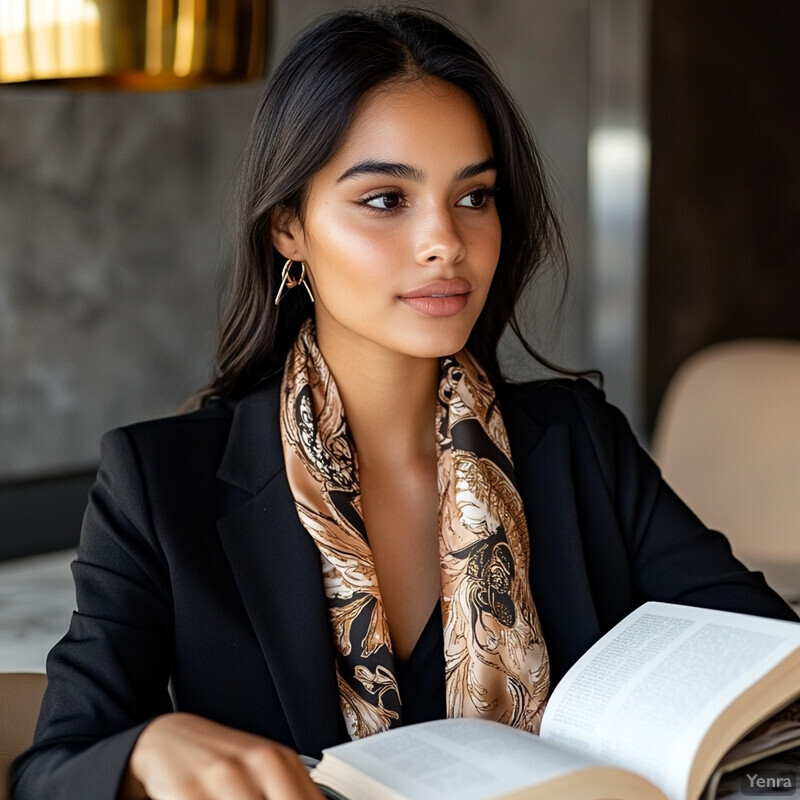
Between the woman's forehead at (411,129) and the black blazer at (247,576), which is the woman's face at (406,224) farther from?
the black blazer at (247,576)

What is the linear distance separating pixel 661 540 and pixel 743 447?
4.38 ft

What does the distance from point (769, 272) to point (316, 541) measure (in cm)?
346

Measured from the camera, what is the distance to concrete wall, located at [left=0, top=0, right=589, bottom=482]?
2572mm

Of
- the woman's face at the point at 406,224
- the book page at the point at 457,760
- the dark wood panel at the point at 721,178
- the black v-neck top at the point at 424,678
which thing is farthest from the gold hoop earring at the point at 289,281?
the dark wood panel at the point at 721,178

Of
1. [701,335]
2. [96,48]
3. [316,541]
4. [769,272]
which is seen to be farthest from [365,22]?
[769,272]

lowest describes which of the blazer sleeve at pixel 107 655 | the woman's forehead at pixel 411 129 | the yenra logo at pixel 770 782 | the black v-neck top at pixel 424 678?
the black v-neck top at pixel 424 678

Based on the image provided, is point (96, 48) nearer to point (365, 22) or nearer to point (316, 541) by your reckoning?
point (365, 22)

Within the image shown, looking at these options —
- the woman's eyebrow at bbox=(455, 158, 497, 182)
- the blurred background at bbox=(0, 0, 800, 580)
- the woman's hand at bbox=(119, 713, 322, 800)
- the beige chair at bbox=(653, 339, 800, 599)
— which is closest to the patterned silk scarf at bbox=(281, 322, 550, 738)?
the woman's eyebrow at bbox=(455, 158, 497, 182)

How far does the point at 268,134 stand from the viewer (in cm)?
154

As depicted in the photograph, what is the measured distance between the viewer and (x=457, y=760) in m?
0.97

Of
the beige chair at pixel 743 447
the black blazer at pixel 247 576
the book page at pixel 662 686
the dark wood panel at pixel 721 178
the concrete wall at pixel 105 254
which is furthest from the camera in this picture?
the dark wood panel at pixel 721 178

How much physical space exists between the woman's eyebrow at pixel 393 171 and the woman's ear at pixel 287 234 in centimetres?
12

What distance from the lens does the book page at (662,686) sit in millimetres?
1024

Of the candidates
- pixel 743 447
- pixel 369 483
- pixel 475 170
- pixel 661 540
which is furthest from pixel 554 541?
pixel 743 447
